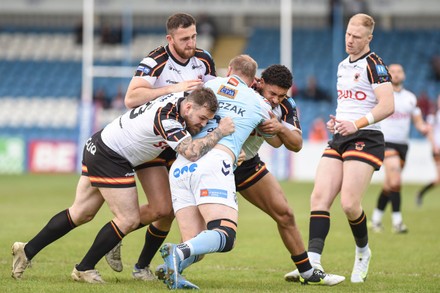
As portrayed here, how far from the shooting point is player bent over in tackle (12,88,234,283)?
27.0ft

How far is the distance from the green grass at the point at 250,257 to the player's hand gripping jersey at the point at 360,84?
1755mm

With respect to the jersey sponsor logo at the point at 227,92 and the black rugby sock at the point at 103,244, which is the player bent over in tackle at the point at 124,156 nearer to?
the black rugby sock at the point at 103,244

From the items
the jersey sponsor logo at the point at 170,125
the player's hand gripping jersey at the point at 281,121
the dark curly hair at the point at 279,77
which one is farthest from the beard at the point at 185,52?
the jersey sponsor logo at the point at 170,125

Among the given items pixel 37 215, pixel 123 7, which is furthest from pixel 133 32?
pixel 37 215

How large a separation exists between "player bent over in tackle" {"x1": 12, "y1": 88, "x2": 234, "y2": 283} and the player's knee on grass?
0.58 meters

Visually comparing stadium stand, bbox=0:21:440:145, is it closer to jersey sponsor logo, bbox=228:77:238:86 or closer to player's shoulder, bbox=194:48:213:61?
player's shoulder, bbox=194:48:213:61

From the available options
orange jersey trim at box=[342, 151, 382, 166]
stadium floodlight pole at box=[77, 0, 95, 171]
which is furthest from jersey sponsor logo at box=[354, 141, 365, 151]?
stadium floodlight pole at box=[77, 0, 95, 171]

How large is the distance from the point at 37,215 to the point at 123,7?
69.7 ft

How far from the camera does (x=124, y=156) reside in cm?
885

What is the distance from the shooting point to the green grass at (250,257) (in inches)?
352

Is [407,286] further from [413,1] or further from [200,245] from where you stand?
[413,1]

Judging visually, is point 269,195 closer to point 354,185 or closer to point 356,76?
point 354,185

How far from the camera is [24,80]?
37.2m

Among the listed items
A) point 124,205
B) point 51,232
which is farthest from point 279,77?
point 51,232
